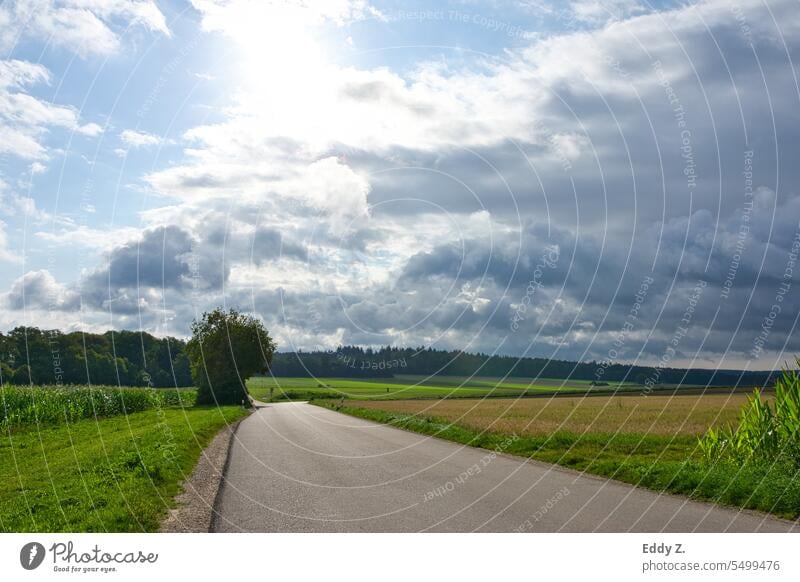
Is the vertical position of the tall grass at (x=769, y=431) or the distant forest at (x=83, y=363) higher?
the distant forest at (x=83, y=363)

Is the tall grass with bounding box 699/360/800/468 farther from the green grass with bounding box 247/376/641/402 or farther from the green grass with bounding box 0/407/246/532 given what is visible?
the green grass with bounding box 247/376/641/402

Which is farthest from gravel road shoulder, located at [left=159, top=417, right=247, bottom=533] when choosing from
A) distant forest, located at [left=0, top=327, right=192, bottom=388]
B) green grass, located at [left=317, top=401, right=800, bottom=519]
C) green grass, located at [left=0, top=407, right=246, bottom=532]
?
distant forest, located at [left=0, top=327, right=192, bottom=388]

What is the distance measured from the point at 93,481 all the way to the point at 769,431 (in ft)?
52.5

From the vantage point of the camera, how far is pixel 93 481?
52.6ft

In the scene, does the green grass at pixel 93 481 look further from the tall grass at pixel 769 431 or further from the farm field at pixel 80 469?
the tall grass at pixel 769 431

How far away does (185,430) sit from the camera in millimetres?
29953

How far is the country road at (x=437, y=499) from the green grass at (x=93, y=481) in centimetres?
137

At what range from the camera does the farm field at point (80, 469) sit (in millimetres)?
11953

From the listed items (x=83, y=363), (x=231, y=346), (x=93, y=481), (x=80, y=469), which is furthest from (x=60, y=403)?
(x=93, y=481)

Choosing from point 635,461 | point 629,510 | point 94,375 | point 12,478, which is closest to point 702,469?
point 635,461
